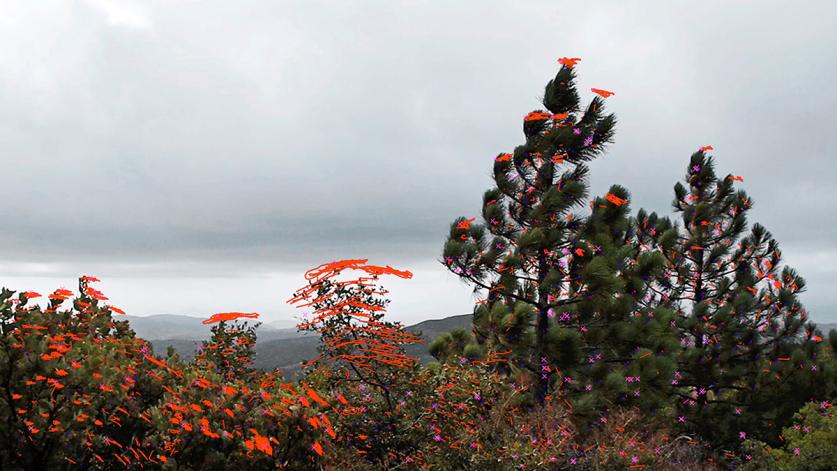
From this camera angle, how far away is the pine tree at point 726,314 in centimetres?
1339

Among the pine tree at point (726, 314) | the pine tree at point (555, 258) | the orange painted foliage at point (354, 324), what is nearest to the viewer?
the orange painted foliage at point (354, 324)

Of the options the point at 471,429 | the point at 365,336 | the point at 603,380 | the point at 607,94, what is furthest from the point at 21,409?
the point at 607,94

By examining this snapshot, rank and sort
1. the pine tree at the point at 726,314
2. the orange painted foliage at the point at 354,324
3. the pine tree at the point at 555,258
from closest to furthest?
the orange painted foliage at the point at 354,324, the pine tree at the point at 555,258, the pine tree at the point at 726,314

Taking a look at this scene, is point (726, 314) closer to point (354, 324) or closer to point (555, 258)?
point (555, 258)

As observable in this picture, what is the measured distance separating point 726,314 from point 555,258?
5.67 metres

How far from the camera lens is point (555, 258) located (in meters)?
11.0

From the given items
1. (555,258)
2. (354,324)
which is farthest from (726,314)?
(354,324)

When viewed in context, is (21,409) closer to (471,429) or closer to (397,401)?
(397,401)

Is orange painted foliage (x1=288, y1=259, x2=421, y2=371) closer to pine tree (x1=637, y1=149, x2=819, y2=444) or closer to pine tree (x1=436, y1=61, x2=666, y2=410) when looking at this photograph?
pine tree (x1=436, y1=61, x2=666, y2=410)

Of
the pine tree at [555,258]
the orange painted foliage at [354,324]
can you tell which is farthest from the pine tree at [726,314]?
the orange painted foliage at [354,324]

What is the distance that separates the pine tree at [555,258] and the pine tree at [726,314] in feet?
11.0

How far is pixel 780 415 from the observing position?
13039 mm

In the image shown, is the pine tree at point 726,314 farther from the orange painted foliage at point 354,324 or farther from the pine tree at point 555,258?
the orange painted foliage at point 354,324

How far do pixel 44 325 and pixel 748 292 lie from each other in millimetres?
15433
